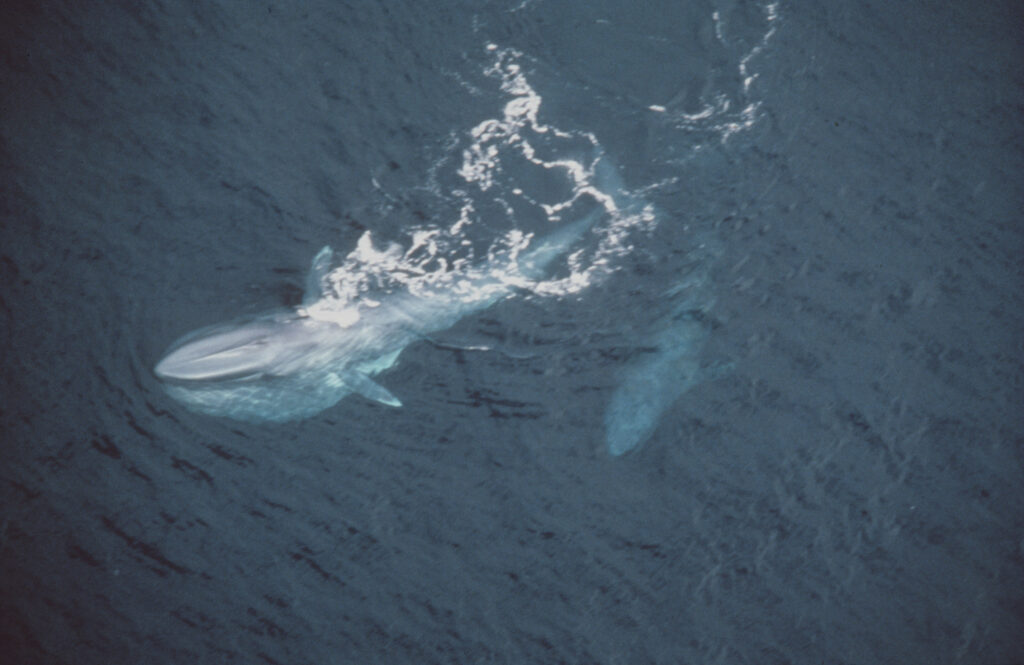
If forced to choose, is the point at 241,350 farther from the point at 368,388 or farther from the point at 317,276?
the point at 368,388

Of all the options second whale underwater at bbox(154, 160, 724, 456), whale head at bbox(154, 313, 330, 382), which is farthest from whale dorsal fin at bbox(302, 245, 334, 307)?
whale head at bbox(154, 313, 330, 382)

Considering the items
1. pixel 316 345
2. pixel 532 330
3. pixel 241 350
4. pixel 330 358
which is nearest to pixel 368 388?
pixel 330 358

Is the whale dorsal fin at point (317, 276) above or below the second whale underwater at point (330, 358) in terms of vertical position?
above

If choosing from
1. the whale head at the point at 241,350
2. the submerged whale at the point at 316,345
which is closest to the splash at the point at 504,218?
the submerged whale at the point at 316,345

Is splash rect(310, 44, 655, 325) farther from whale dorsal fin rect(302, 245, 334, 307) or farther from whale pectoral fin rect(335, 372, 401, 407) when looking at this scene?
whale pectoral fin rect(335, 372, 401, 407)

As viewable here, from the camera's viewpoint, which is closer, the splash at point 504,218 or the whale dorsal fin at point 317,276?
the whale dorsal fin at point 317,276

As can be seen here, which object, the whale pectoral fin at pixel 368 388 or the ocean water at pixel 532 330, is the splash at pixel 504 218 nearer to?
the ocean water at pixel 532 330
